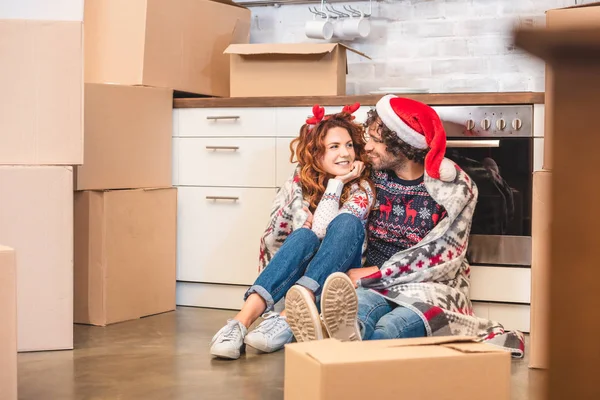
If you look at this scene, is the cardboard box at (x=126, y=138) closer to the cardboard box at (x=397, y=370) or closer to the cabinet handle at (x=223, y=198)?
the cabinet handle at (x=223, y=198)

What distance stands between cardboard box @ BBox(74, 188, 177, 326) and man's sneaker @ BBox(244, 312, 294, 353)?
2.28ft

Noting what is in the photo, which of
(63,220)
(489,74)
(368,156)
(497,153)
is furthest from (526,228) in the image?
(63,220)

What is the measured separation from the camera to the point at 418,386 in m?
1.63

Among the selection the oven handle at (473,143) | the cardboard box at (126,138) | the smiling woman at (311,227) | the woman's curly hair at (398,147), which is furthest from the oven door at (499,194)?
the cardboard box at (126,138)

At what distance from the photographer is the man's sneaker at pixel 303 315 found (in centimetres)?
226

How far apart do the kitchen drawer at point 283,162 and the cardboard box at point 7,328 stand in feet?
4.83

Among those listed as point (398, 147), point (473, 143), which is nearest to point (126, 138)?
point (398, 147)

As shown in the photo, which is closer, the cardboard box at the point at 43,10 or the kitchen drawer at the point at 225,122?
the cardboard box at the point at 43,10

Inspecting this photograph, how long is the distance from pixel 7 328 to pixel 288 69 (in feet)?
5.62

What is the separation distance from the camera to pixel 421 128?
2.83 metres

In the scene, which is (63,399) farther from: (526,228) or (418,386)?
(526,228)

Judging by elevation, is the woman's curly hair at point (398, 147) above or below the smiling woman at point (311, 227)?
above

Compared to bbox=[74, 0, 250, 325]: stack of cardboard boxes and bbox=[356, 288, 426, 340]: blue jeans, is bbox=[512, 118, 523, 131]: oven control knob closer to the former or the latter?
bbox=[356, 288, 426, 340]: blue jeans

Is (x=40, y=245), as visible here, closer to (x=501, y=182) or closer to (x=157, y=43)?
(x=157, y=43)
